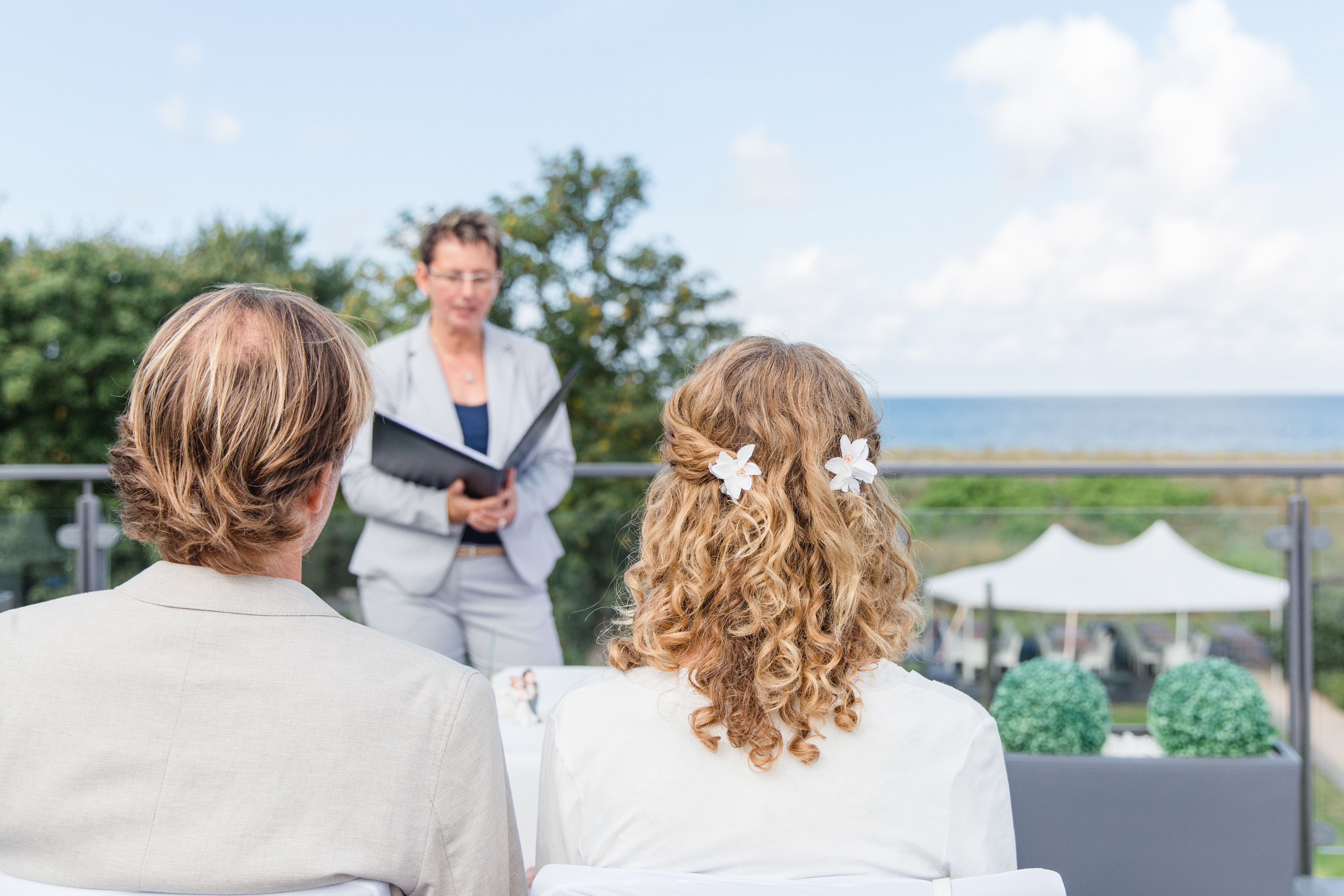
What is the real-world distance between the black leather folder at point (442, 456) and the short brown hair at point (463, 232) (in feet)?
1.35

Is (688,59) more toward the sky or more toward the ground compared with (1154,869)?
more toward the sky

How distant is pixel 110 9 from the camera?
15922mm

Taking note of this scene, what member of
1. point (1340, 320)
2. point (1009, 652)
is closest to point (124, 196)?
point (1009, 652)

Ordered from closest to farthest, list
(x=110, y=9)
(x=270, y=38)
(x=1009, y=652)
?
(x=1009, y=652) < (x=110, y=9) < (x=270, y=38)

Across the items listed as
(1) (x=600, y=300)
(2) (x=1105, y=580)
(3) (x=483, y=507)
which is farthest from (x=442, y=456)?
(1) (x=600, y=300)

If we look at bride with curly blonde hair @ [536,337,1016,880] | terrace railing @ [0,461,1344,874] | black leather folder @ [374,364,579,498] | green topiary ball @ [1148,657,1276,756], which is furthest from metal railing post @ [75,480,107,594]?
green topiary ball @ [1148,657,1276,756]

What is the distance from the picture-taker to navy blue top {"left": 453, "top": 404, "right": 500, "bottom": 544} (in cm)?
261

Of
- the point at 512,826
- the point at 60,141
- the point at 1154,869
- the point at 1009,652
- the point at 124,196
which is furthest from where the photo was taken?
the point at 124,196

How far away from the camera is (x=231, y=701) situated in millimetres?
874

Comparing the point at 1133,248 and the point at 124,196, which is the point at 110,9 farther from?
the point at 1133,248

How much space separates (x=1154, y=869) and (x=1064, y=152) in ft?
127

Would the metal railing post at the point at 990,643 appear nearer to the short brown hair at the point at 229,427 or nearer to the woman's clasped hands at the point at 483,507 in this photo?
the woman's clasped hands at the point at 483,507

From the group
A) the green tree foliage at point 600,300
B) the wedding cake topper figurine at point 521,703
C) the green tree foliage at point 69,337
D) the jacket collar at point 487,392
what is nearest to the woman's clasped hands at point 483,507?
the jacket collar at point 487,392

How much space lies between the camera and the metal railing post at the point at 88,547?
11.3ft
